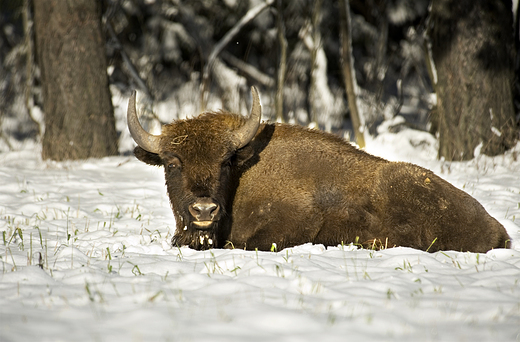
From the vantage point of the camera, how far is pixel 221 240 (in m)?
5.41

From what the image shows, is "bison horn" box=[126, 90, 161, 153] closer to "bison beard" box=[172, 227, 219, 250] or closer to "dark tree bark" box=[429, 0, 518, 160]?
"bison beard" box=[172, 227, 219, 250]

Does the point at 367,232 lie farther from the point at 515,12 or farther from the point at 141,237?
the point at 515,12

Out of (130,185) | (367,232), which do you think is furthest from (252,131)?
(130,185)

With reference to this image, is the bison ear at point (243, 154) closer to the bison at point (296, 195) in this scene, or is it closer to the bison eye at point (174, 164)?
the bison at point (296, 195)

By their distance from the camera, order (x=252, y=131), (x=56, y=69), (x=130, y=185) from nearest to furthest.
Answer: (x=252, y=131) < (x=130, y=185) < (x=56, y=69)

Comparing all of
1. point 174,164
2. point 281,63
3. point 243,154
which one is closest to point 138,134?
point 174,164

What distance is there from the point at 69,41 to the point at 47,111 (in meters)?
1.50

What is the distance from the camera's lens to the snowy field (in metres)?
2.75

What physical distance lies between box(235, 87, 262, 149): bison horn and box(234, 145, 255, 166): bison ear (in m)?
0.10

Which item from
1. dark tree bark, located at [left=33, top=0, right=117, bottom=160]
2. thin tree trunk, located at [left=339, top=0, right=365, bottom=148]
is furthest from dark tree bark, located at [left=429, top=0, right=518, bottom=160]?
dark tree bark, located at [left=33, top=0, right=117, bottom=160]

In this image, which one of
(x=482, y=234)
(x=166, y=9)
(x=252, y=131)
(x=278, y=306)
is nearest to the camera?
(x=278, y=306)

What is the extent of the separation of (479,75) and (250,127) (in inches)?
217

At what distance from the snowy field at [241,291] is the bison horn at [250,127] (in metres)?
1.23

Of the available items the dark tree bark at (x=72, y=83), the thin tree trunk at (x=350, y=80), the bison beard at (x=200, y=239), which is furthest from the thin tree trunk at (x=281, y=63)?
the bison beard at (x=200, y=239)
